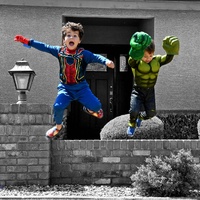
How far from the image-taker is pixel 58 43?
12.0 meters

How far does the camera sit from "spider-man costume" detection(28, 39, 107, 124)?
474 cm

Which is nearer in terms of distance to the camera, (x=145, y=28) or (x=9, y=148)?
(x=9, y=148)

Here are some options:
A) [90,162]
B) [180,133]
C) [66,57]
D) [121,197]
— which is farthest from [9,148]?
[180,133]

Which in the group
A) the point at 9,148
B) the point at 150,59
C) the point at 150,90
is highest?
the point at 150,59

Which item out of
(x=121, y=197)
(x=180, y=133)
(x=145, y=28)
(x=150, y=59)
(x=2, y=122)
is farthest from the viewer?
(x=145, y=28)

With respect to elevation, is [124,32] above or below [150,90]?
above

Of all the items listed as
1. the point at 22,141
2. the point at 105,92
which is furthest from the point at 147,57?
the point at 105,92

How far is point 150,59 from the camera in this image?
4.63m

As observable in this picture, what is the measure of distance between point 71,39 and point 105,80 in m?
9.19

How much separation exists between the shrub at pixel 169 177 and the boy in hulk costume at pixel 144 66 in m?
2.98

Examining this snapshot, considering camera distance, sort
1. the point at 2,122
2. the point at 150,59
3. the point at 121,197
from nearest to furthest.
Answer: the point at 150,59 < the point at 121,197 < the point at 2,122

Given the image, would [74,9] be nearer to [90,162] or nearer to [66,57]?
[90,162]

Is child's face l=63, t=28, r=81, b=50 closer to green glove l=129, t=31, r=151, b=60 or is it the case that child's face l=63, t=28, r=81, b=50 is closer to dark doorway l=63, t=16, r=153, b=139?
green glove l=129, t=31, r=151, b=60

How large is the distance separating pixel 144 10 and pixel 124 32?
1.55 m
